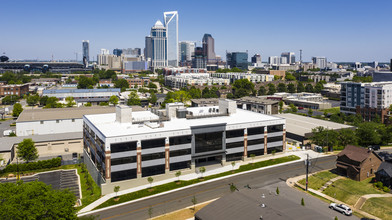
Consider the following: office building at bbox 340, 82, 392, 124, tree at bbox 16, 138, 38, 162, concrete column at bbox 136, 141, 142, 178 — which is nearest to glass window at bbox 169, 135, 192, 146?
concrete column at bbox 136, 141, 142, 178

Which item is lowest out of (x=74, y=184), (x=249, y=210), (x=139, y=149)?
(x=74, y=184)

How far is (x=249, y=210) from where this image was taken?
40.6 metres

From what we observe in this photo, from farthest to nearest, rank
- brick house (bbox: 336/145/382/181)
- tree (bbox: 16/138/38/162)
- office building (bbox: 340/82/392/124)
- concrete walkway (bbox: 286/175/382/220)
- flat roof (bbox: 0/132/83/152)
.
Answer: office building (bbox: 340/82/392/124)
flat roof (bbox: 0/132/83/152)
tree (bbox: 16/138/38/162)
brick house (bbox: 336/145/382/181)
concrete walkway (bbox: 286/175/382/220)

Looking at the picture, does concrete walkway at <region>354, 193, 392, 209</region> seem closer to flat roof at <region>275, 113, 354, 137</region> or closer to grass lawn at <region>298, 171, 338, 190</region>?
grass lawn at <region>298, 171, 338, 190</region>

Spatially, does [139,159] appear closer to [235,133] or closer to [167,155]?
[167,155]

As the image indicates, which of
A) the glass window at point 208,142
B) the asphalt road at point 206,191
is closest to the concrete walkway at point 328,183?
the asphalt road at point 206,191

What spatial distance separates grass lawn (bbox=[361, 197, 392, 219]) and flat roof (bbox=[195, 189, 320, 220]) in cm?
1508

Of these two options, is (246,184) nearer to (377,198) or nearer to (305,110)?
(377,198)

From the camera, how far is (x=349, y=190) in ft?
187

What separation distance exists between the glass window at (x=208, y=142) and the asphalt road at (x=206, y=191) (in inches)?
332

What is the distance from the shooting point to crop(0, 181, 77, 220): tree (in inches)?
1385

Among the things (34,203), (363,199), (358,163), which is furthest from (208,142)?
(34,203)

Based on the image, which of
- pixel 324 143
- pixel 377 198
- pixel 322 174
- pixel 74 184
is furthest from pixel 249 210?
pixel 324 143

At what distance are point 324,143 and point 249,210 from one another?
169ft
